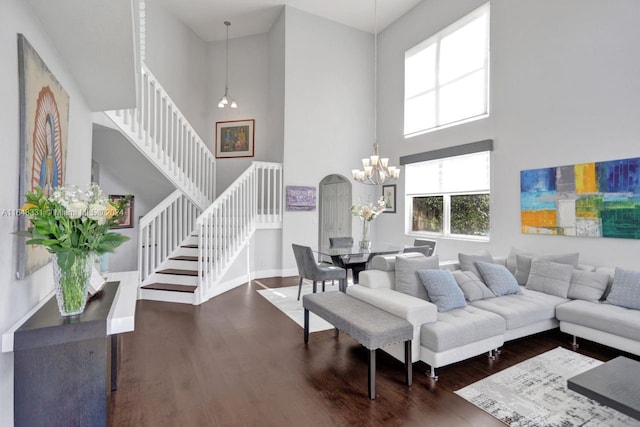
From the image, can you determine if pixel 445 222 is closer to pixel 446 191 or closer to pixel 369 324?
pixel 446 191

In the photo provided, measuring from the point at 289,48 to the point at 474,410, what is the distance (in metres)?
6.79

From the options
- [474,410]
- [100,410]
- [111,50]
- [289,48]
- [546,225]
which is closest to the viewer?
[100,410]

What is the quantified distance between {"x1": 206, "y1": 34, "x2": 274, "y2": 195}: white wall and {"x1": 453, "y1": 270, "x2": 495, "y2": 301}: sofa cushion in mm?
5206

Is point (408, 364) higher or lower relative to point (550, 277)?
lower

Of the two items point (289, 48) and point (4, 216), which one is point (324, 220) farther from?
point (4, 216)

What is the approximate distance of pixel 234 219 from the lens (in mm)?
5629

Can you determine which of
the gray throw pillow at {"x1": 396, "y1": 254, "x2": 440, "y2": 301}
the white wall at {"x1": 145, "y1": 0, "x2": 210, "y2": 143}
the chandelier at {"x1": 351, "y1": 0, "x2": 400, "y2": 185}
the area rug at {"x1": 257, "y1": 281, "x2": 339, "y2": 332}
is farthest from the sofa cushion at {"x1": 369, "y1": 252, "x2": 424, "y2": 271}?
the white wall at {"x1": 145, "y1": 0, "x2": 210, "y2": 143}

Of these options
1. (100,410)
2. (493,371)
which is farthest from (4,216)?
(493,371)

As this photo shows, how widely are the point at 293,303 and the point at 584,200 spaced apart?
413 centimetres

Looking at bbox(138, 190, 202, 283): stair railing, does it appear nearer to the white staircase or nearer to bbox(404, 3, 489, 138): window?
the white staircase

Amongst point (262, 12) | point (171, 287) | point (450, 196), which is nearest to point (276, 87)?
point (262, 12)

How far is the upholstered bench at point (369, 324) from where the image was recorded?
2441 mm

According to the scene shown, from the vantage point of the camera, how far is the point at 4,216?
54.8 inches

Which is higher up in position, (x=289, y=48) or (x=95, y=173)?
(x=289, y=48)
